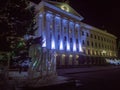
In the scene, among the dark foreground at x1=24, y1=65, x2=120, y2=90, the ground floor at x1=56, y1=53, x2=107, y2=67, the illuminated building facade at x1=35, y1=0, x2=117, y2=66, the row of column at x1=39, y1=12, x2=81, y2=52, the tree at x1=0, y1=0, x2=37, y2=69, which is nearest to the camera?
the dark foreground at x1=24, y1=65, x2=120, y2=90

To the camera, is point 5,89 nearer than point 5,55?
Yes

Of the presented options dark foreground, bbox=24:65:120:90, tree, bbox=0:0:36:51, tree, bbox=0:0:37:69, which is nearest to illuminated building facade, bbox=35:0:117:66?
tree, bbox=0:0:37:69

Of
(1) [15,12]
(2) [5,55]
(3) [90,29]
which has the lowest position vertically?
(2) [5,55]

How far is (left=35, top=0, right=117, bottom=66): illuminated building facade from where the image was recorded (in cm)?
4135

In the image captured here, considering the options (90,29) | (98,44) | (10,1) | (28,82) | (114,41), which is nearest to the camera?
(28,82)

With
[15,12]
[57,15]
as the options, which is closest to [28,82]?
[15,12]

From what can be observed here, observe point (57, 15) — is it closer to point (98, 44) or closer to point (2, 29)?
point (98, 44)

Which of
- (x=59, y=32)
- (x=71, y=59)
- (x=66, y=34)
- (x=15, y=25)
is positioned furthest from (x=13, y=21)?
(x=71, y=59)

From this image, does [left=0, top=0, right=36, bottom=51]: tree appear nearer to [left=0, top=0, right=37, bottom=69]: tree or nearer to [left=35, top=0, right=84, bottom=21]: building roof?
[left=0, top=0, right=37, bottom=69]: tree

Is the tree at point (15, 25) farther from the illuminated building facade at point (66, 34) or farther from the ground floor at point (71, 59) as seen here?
the ground floor at point (71, 59)

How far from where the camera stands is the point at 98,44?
64062 mm

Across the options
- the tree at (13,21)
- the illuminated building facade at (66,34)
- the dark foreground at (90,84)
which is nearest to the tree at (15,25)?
Answer: the tree at (13,21)

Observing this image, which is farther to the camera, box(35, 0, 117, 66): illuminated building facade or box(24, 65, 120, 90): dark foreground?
box(35, 0, 117, 66): illuminated building facade

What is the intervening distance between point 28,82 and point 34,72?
39.1 inches
